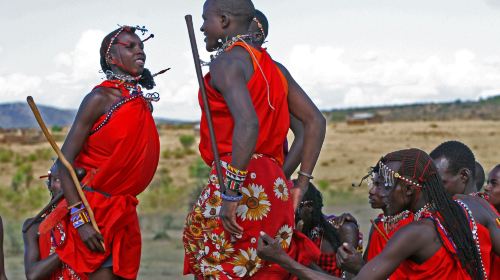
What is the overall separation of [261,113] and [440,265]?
4.20ft

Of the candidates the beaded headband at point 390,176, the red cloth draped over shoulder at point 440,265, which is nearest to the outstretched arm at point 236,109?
the beaded headband at point 390,176

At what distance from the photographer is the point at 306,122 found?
6.20 m

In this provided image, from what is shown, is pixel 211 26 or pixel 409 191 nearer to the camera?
pixel 409 191

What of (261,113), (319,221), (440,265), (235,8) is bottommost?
(319,221)

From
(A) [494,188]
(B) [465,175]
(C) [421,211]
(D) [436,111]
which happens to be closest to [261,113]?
(C) [421,211]

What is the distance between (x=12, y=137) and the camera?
4525 centimetres

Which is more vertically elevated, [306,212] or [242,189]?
[242,189]

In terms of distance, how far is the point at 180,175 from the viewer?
32906 mm

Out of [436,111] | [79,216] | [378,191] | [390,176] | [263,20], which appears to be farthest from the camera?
[436,111]

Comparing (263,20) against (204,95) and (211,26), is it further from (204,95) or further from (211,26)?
(204,95)

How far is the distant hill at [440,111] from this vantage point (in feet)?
193

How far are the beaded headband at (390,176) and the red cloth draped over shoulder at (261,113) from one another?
2.04 ft

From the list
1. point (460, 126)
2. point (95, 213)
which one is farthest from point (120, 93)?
point (460, 126)

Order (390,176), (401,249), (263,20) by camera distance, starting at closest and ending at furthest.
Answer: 1. (401,249)
2. (390,176)
3. (263,20)
